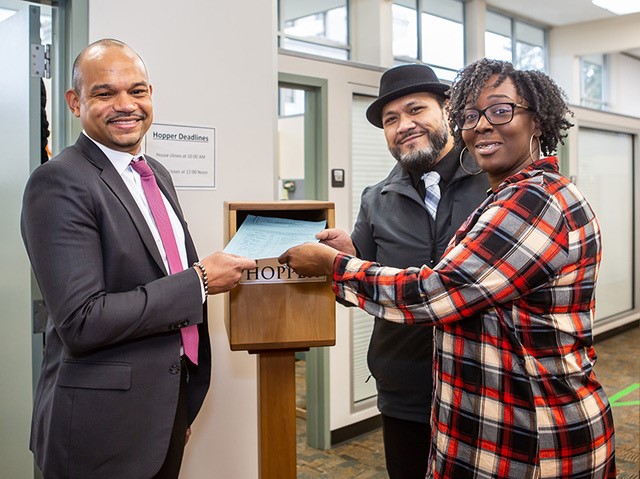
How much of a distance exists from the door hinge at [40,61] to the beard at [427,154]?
1093mm

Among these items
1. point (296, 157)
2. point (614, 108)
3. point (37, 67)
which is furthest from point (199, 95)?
point (614, 108)

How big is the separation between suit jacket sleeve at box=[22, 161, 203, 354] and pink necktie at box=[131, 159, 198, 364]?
11 centimetres

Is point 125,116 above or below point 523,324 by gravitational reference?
above

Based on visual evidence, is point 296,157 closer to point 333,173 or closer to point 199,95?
point 333,173

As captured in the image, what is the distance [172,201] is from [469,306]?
76 cm

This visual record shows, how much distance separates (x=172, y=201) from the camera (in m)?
1.45

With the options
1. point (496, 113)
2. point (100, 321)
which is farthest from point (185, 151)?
point (496, 113)

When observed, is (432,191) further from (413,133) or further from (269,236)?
(269,236)

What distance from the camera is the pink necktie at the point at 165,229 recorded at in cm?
132

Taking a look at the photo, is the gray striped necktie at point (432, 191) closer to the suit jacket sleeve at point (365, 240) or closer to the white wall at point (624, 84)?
the suit jacket sleeve at point (365, 240)

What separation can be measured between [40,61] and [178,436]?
1169 millimetres

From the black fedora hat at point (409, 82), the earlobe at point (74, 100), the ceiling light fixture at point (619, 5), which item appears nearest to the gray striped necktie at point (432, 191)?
the black fedora hat at point (409, 82)

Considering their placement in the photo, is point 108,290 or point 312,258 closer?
point 108,290

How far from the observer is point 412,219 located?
162cm
